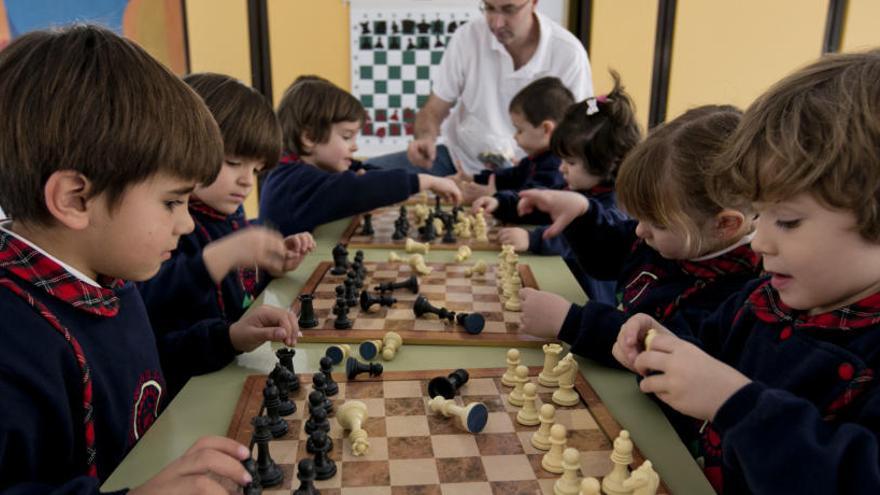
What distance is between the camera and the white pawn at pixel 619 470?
0.76m

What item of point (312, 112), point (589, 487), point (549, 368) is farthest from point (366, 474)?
point (312, 112)

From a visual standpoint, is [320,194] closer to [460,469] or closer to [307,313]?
[307,313]

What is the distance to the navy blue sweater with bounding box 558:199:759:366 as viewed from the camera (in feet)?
3.78

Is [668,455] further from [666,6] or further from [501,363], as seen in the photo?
[666,6]

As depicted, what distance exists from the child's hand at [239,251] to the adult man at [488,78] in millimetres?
1696

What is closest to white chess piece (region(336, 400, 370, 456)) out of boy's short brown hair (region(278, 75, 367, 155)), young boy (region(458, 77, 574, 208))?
boy's short brown hair (region(278, 75, 367, 155))

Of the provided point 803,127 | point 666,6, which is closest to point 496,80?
point 666,6

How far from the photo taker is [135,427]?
1000 millimetres

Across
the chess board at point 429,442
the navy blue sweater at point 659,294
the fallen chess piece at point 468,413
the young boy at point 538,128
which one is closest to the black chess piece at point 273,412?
the chess board at point 429,442

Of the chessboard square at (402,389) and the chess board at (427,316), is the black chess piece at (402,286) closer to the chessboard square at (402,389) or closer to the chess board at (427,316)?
the chess board at (427,316)

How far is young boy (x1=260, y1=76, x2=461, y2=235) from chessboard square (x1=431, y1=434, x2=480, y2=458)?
1454 millimetres

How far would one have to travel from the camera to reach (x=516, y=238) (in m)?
1.87

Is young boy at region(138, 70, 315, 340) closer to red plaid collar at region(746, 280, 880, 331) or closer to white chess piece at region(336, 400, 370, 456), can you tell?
white chess piece at region(336, 400, 370, 456)

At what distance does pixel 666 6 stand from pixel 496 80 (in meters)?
1.67
